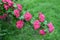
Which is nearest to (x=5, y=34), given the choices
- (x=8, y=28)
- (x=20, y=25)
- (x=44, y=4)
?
(x=8, y=28)

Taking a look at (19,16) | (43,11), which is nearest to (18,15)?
(19,16)

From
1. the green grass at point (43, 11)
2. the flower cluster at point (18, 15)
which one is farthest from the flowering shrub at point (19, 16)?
the green grass at point (43, 11)

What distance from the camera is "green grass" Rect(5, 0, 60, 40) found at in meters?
4.19

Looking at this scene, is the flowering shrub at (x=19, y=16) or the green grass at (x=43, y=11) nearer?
the flowering shrub at (x=19, y=16)

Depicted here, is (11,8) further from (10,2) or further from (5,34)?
(5,34)

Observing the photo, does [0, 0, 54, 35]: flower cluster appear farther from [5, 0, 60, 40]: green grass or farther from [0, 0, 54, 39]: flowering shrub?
[5, 0, 60, 40]: green grass

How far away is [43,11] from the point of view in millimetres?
5266

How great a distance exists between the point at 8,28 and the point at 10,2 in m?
0.59

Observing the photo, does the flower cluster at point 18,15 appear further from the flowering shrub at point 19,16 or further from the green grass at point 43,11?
the green grass at point 43,11

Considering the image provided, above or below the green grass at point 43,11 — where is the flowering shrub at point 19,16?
above

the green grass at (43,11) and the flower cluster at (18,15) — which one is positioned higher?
the flower cluster at (18,15)

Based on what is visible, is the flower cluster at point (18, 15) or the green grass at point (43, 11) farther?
the green grass at point (43, 11)

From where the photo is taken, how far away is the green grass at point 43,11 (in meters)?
4.19

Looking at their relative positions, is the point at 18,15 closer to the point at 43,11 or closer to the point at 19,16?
the point at 19,16
